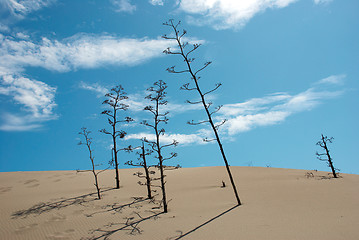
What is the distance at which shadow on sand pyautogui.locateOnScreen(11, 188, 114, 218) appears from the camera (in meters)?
11.0

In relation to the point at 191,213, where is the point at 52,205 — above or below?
above

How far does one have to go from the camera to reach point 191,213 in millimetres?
10727

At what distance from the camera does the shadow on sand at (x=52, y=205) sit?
11.0 m

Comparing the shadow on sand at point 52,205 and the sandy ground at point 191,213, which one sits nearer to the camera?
the sandy ground at point 191,213

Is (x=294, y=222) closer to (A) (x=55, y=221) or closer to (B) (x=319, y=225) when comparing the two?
(B) (x=319, y=225)

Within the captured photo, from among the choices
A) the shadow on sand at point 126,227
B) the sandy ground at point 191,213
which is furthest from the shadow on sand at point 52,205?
the shadow on sand at point 126,227

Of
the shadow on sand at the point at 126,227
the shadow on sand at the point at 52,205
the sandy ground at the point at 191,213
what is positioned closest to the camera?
the sandy ground at the point at 191,213

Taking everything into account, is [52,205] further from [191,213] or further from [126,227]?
[191,213]

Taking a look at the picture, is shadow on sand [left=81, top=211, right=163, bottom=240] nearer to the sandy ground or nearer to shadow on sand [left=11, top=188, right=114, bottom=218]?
the sandy ground

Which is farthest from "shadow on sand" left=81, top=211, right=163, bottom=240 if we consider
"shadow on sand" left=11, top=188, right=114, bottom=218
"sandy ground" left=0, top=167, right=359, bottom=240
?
"shadow on sand" left=11, top=188, right=114, bottom=218

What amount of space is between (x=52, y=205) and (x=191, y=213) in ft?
25.4

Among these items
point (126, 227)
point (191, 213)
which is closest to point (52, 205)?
point (126, 227)

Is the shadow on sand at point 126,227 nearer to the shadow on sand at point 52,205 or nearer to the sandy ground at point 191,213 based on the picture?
the sandy ground at point 191,213

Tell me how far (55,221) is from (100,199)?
3.39m
